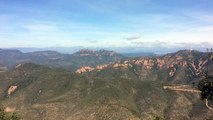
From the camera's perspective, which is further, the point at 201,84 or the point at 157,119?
the point at 201,84

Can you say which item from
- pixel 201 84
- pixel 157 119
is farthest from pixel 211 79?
pixel 157 119

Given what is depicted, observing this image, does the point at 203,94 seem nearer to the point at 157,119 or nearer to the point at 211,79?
the point at 211,79

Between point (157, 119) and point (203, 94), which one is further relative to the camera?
point (203, 94)

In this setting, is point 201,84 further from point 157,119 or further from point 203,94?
point 157,119

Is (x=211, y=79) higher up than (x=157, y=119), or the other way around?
(x=211, y=79)

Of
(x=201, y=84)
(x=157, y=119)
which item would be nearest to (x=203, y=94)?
(x=201, y=84)

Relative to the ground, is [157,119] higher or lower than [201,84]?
lower

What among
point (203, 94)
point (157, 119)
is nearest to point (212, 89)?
point (203, 94)
